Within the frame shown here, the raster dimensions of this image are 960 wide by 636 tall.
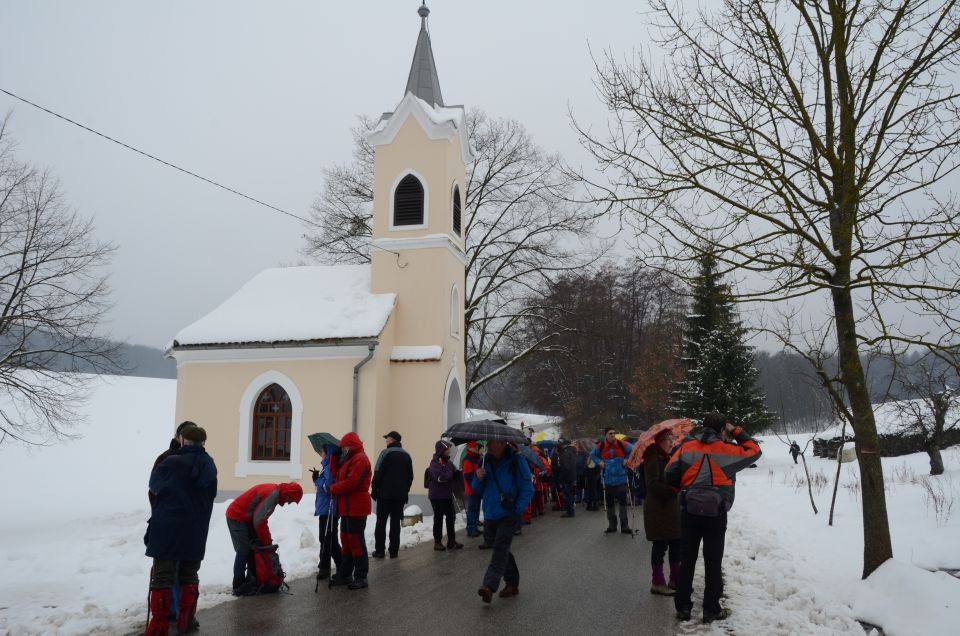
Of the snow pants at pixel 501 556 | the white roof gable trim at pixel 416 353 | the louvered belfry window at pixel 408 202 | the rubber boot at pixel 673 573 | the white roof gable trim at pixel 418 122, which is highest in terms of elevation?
the white roof gable trim at pixel 418 122

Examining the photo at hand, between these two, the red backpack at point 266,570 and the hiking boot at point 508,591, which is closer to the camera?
the hiking boot at point 508,591

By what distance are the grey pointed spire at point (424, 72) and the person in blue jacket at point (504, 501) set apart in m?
15.7

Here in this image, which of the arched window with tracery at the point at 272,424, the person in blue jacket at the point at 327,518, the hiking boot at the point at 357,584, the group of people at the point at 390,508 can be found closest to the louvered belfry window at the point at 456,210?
the arched window with tracery at the point at 272,424

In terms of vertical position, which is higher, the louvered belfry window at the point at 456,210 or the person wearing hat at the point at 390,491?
the louvered belfry window at the point at 456,210

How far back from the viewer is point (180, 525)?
6348 millimetres

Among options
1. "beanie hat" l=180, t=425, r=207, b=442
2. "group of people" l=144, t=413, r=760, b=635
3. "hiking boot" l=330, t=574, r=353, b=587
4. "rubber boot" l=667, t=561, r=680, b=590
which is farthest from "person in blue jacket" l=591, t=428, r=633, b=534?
"beanie hat" l=180, t=425, r=207, b=442

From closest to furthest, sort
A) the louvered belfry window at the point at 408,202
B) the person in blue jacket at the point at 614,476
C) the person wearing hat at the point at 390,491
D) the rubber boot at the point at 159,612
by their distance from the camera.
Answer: the rubber boot at the point at 159,612 → the person wearing hat at the point at 390,491 → the person in blue jacket at the point at 614,476 → the louvered belfry window at the point at 408,202

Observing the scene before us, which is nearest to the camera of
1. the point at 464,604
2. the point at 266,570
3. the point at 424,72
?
the point at 464,604

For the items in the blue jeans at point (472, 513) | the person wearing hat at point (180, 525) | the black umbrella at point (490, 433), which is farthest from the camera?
the blue jeans at point (472, 513)

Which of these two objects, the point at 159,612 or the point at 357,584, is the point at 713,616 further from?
the point at 159,612

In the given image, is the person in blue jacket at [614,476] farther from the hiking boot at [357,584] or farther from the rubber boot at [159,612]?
the rubber boot at [159,612]

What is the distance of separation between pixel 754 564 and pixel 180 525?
275 inches

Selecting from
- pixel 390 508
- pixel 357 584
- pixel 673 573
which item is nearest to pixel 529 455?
pixel 673 573

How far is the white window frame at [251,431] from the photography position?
17281 millimetres
